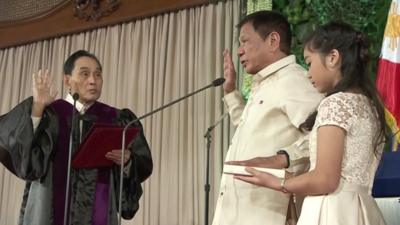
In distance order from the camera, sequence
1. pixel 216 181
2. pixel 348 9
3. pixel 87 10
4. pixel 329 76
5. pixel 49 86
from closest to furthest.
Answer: pixel 329 76 < pixel 49 86 < pixel 348 9 < pixel 216 181 < pixel 87 10

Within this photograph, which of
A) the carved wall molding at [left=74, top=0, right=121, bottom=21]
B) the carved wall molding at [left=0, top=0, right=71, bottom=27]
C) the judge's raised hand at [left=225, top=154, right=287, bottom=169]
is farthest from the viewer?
the carved wall molding at [left=0, top=0, right=71, bottom=27]

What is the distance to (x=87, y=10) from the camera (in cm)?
534

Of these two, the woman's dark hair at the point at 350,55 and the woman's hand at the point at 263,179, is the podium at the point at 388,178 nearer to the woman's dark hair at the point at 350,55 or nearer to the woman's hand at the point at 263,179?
the woman's dark hair at the point at 350,55

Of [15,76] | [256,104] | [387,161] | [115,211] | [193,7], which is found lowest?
[115,211]

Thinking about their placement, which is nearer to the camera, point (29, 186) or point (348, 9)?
point (29, 186)

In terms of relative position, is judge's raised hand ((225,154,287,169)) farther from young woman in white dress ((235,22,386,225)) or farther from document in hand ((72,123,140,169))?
document in hand ((72,123,140,169))

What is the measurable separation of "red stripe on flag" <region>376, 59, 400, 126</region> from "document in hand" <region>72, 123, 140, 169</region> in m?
1.30

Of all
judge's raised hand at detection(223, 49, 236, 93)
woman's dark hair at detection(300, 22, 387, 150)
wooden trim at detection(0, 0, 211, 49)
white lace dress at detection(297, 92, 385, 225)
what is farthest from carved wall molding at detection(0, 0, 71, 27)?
white lace dress at detection(297, 92, 385, 225)

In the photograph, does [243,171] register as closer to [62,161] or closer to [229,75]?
[229,75]

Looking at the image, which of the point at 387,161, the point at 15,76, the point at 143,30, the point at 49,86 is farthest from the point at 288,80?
the point at 15,76

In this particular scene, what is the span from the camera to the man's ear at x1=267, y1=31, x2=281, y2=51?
8.32 feet

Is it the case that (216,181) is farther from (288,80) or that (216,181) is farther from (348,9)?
(288,80)

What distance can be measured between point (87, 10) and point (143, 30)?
64 cm

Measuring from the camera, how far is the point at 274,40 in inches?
100
